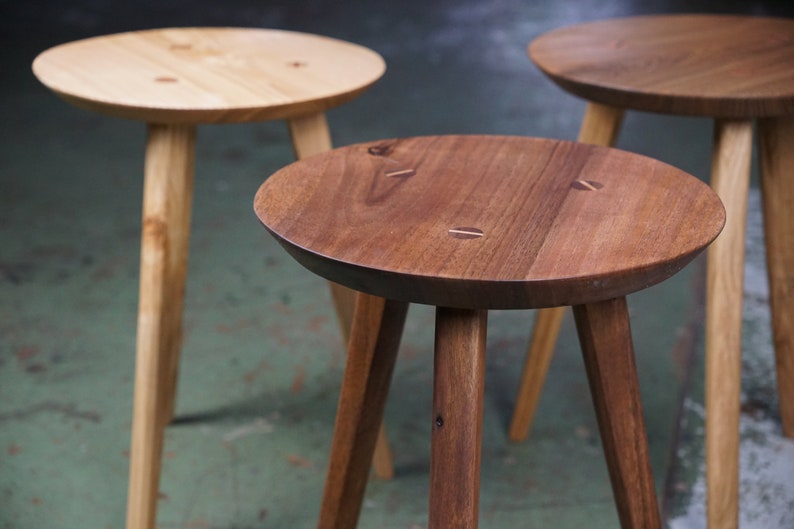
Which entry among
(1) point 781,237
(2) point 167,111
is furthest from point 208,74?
(1) point 781,237

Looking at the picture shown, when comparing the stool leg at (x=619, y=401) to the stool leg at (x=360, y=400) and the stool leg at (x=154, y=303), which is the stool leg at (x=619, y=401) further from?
the stool leg at (x=154, y=303)

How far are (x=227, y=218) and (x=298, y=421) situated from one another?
→ 38.9 inches

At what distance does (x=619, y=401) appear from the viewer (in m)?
1.06

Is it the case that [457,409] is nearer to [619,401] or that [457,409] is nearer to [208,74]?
[619,401]

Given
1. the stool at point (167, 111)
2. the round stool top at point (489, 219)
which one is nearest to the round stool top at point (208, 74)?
the stool at point (167, 111)

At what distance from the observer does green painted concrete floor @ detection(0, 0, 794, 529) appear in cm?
156

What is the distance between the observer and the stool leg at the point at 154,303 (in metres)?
1.38

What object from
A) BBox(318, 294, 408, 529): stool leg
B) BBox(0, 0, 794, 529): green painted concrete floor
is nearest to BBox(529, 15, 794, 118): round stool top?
BBox(318, 294, 408, 529): stool leg

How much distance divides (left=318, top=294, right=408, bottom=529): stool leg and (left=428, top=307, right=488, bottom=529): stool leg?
18 cm

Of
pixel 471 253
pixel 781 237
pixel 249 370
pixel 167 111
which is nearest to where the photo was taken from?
pixel 471 253

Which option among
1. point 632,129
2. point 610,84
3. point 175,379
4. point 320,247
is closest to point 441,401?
point 320,247

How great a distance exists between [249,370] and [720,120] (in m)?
1.05

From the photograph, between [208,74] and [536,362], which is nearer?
[208,74]

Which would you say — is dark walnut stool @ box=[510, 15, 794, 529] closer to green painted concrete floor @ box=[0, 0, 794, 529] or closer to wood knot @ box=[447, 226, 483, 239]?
green painted concrete floor @ box=[0, 0, 794, 529]
